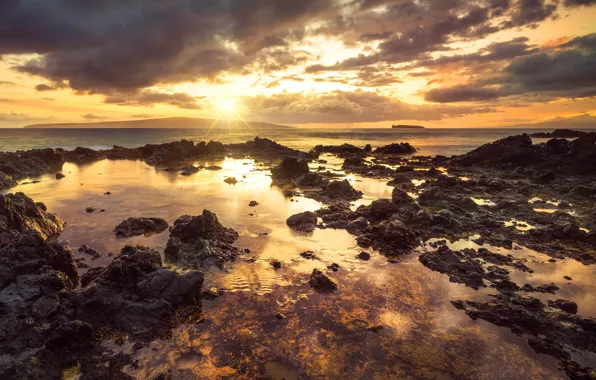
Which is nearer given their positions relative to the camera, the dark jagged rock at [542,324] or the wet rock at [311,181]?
the dark jagged rock at [542,324]

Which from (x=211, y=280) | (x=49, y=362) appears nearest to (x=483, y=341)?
(x=211, y=280)

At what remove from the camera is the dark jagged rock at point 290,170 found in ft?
133

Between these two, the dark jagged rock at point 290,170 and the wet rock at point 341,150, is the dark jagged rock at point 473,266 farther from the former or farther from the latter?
the wet rock at point 341,150

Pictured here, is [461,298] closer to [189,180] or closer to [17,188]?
[189,180]

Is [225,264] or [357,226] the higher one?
A: [357,226]

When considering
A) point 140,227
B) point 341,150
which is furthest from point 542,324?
point 341,150

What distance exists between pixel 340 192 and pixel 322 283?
55.1ft

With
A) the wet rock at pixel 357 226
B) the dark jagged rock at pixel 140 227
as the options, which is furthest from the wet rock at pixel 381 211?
the dark jagged rock at pixel 140 227

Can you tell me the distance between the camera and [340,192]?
29766mm

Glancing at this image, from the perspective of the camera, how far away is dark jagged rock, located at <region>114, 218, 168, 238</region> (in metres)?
19.6

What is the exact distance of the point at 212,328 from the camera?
35.7 feet

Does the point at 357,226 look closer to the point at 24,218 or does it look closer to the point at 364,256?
the point at 364,256

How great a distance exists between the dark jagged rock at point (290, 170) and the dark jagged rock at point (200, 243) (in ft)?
70.0

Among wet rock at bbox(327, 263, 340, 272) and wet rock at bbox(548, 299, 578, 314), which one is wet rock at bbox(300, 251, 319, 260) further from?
wet rock at bbox(548, 299, 578, 314)
